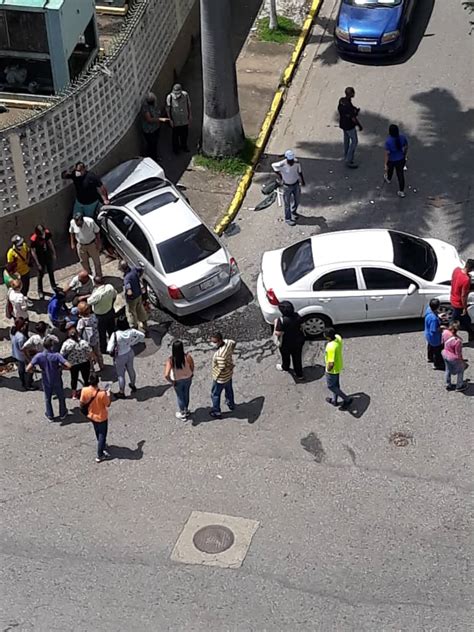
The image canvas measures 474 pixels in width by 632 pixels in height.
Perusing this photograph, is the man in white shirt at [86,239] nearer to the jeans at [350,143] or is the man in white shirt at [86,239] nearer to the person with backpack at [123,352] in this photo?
the person with backpack at [123,352]

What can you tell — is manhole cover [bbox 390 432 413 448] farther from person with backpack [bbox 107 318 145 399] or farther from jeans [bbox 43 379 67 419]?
jeans [bbox 43 379 67 419]

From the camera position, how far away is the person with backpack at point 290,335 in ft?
51.0

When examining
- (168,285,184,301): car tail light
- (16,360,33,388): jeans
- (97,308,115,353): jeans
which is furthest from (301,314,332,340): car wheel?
(16,360,33,388): jeans

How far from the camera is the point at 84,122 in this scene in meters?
19.1

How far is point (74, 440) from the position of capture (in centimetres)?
1520

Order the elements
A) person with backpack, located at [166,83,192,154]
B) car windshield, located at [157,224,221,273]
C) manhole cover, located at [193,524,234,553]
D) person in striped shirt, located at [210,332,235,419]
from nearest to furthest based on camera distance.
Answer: manhole cover, located at [193,524,234,553], person in striped shirt, located at [210,332,235,419], car windshield, located at [157,224,221,273], person with backpack, located at [166,83,192,154]

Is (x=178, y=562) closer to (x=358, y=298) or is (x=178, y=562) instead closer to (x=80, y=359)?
(x=80, y=359)

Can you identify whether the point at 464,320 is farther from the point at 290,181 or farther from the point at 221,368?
the point at 290,181

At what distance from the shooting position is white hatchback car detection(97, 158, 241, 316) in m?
17.1

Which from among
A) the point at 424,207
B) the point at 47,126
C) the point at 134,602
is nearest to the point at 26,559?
the point at 134,602

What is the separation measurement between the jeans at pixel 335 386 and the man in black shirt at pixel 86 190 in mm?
5746

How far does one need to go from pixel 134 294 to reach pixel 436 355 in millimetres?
4587

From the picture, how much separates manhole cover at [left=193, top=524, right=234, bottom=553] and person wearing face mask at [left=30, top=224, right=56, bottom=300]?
6077 mm

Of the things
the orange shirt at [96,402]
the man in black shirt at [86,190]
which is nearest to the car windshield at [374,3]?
the man in black shirt at [86,190]
